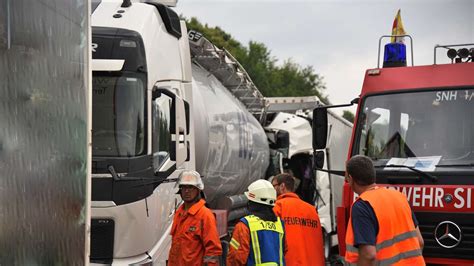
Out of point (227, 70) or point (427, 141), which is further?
point (227, 70)

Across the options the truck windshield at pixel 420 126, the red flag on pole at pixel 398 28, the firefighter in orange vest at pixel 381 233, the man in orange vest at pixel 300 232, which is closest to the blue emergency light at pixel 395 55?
the red flag on pole at pixel 398 28

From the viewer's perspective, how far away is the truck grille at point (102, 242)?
636 cm

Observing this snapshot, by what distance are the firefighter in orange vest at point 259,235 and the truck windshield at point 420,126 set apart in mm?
1744

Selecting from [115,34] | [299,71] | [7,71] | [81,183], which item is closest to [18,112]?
[7,71]

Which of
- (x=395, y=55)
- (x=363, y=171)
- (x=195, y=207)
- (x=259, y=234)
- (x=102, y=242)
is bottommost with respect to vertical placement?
(x=102, y=242)

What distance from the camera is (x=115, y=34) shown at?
22.5ft

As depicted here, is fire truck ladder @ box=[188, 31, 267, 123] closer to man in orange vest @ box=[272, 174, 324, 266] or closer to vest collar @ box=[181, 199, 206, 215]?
man in orange vest @ box=[272, 174, 324, 266]

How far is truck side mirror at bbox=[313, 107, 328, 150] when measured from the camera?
719 cm

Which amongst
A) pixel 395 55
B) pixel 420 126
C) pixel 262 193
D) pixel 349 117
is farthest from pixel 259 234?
pixel 349 117

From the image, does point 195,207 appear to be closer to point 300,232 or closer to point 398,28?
point 300,232

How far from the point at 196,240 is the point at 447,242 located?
2185 mm

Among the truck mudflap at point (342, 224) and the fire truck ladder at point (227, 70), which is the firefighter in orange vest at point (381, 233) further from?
the fire truck ladder at point (227, 70)

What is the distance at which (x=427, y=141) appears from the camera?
664 centimetres

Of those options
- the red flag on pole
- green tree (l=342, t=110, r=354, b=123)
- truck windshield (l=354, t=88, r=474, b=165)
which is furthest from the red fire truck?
green tree (l=342, t=110, r=354, b=123)
